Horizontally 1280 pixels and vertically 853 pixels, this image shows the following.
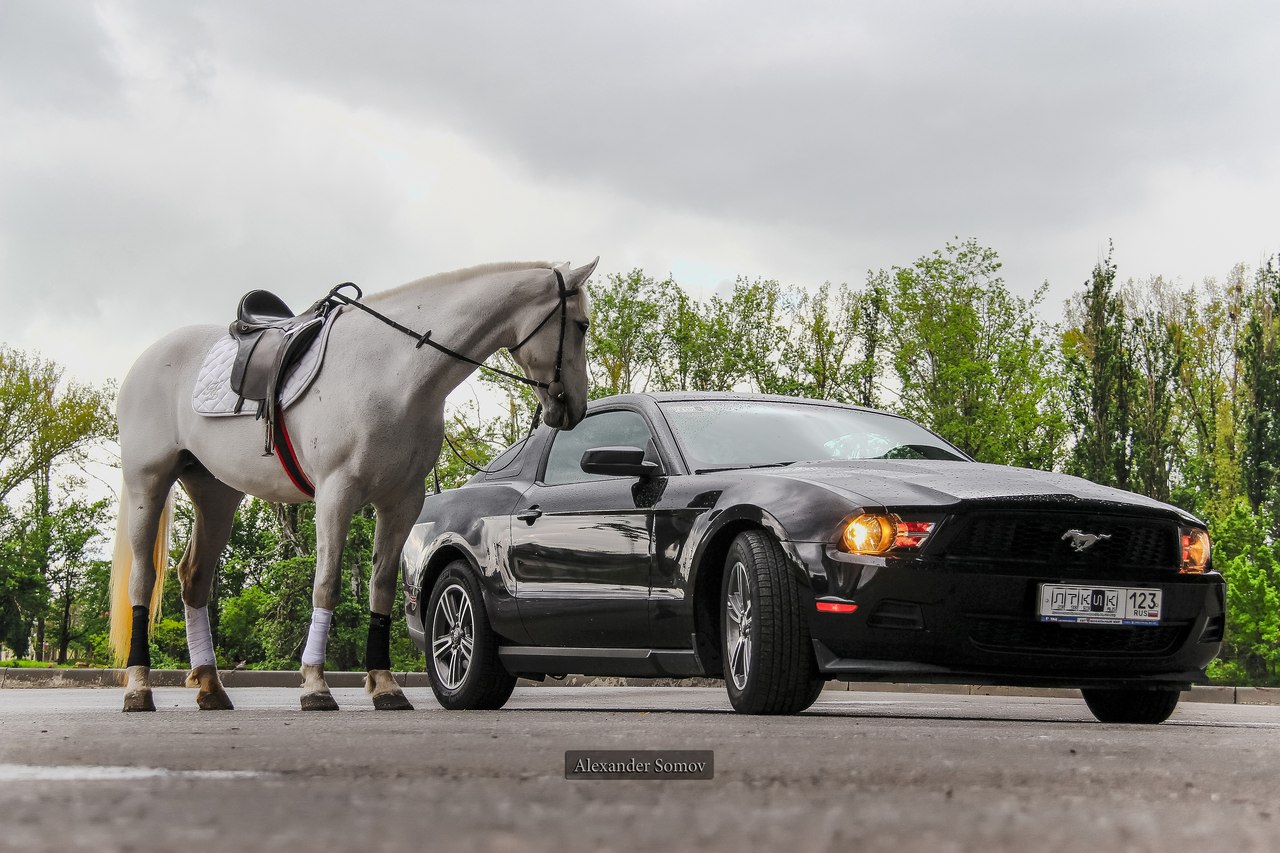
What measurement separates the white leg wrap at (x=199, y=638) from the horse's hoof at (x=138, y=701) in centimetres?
42

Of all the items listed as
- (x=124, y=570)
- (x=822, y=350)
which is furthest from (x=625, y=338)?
(x=124, y=570)

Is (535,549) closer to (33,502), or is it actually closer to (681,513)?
(681,513)

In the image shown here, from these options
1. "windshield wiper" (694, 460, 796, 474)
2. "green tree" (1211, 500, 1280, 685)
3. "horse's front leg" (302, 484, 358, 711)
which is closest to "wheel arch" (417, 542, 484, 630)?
"horse's front leg" (302, 484, 358, 711)

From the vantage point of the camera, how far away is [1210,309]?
47.6m

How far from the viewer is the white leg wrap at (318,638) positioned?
8.11 m

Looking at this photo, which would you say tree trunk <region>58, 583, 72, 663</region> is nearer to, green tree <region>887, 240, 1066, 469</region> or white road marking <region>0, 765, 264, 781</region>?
green tree <region>887, 240, 1066, 469</region>

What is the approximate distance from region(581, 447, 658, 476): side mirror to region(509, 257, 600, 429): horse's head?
0.87 m

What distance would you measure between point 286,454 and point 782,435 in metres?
2.61

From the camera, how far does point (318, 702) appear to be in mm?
7910

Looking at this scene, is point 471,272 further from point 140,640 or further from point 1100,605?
point 1100,605

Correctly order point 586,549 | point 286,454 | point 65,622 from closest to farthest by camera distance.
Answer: point 586,549, point 286,454, point 65,622

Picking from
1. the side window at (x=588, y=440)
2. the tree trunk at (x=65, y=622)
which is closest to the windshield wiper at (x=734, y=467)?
the side window at (x=588, y=440)

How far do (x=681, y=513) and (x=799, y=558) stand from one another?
2.99ft

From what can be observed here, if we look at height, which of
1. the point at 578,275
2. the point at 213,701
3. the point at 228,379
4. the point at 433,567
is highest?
the point at 578,275
